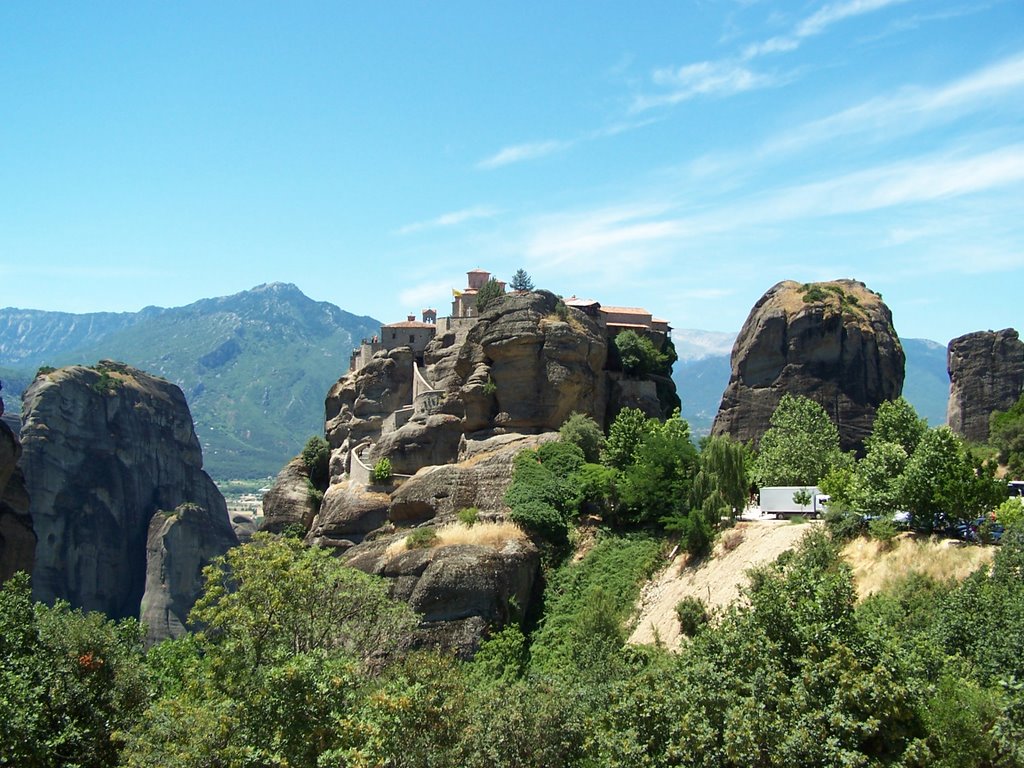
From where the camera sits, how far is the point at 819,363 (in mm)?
78250

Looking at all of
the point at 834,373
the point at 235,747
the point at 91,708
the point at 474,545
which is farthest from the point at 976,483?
the point at 834,373

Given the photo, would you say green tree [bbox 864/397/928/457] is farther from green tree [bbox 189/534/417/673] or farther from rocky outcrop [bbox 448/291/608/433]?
green tree [bbox 189/534/417/673]

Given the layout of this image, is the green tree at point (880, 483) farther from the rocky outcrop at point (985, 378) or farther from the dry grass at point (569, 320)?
the rocky outcrop at point (985, 378)

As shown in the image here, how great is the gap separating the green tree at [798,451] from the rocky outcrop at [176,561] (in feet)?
254

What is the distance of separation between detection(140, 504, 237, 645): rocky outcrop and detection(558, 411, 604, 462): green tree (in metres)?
69.8

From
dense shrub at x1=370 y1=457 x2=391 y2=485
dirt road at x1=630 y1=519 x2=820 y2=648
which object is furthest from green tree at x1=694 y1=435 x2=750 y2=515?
dense shrub at x1=370 y1=457 x2=391 y2=485

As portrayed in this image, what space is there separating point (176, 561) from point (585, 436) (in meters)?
77.3

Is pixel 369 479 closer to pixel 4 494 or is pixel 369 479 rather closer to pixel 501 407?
pixel 501 407

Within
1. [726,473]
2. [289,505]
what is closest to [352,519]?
[289,505]

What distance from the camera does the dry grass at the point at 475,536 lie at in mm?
48625

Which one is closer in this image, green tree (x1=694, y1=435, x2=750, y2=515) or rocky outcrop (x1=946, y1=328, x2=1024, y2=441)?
green tree (x1=694, y1=435, x2=750, y2=515)

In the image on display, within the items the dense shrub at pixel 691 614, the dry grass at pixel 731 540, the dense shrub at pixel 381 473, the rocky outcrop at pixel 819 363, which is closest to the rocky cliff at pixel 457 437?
the dense shrub at pixel 381 473

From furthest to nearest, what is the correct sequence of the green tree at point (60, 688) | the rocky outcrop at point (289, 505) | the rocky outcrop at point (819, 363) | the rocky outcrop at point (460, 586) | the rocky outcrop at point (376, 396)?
the rocky outcrop at point (819, 363) → the rocky outcrop at point (376, 396) → the rocky outcrop at point (289, 505) → the rocky outcrop at point (460, 586) → the green tree at point (60, 688)

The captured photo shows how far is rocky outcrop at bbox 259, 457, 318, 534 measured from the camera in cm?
7325
